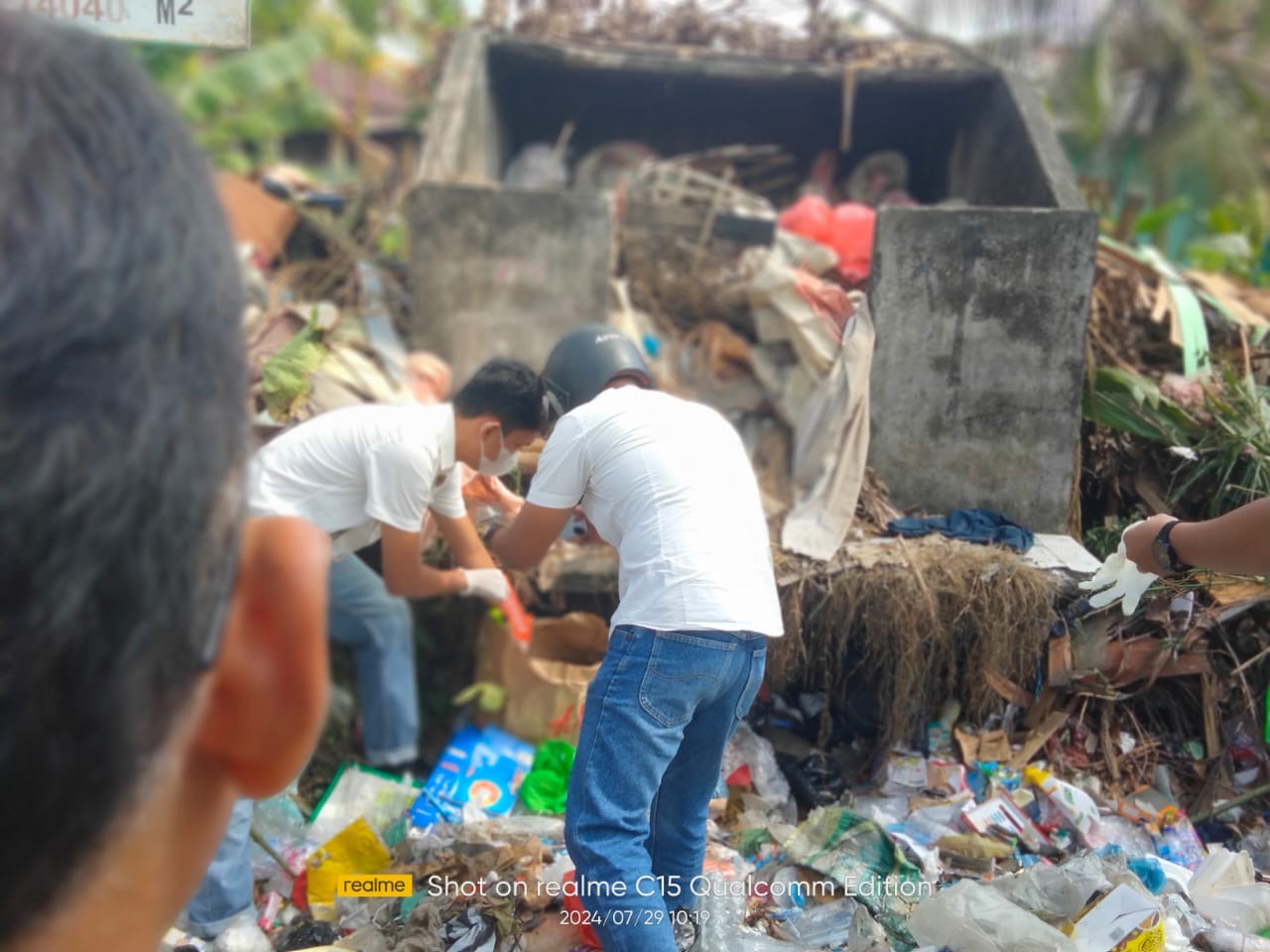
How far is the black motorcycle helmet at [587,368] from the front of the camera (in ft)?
10.8

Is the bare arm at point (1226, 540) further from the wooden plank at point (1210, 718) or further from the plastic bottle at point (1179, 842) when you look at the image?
the wooden plank at point (1210, 718)

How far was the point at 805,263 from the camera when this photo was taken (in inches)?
215

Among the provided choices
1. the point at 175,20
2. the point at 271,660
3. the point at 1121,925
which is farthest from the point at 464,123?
the point at 271,660

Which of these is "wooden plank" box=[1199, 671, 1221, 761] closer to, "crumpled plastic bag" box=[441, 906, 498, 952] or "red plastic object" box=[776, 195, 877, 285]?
"red plastic object" box=[776, 195, 877, 285]

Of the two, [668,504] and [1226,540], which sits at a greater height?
[1226,540]

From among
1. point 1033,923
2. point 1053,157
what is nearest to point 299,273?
point 1053,157

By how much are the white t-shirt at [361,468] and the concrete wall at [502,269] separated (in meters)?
2.06

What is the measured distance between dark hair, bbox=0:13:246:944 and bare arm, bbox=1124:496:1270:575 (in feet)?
7.58

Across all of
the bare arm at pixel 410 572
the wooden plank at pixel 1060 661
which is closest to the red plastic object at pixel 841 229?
the wooden plank at pixel 1060 661

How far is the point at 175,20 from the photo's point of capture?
10.9ft

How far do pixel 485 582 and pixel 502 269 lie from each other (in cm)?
220

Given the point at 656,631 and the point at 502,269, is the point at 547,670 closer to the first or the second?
the point at 656,631

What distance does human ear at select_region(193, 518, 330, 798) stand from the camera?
808 millimetres

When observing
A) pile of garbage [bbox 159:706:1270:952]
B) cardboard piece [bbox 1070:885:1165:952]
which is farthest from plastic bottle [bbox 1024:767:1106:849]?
cardboard piece [bbox 1070:885:1165:952]
